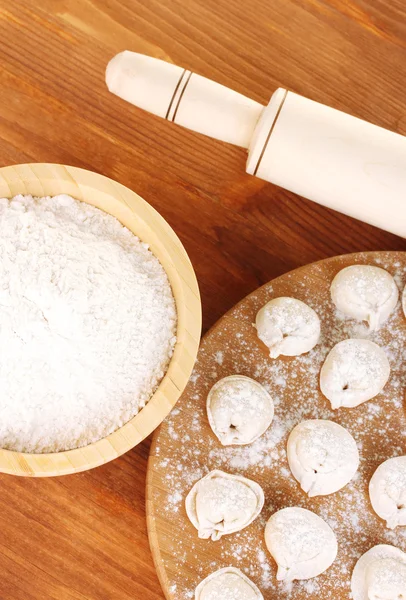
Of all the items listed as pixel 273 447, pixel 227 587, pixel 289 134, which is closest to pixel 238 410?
pixel 273 447

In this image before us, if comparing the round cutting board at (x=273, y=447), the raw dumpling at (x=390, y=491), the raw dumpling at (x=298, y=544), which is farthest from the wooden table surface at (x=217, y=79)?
the raw dumpling at (x=390, y=491)

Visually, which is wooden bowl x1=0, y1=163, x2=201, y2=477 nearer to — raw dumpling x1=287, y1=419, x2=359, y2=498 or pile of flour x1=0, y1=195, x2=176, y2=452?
pile of flour x1=0, y1=195, x2=176, y2=452

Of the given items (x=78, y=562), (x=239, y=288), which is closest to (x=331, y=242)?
(x=239, y=288)

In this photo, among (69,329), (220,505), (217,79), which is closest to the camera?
(69,329)

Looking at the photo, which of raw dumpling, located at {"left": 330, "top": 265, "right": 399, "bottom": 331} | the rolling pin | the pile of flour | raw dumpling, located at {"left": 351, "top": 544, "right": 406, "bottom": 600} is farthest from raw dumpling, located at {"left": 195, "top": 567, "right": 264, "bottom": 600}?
the rolling pin

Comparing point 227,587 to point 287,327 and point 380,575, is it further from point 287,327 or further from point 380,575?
point 287,327
